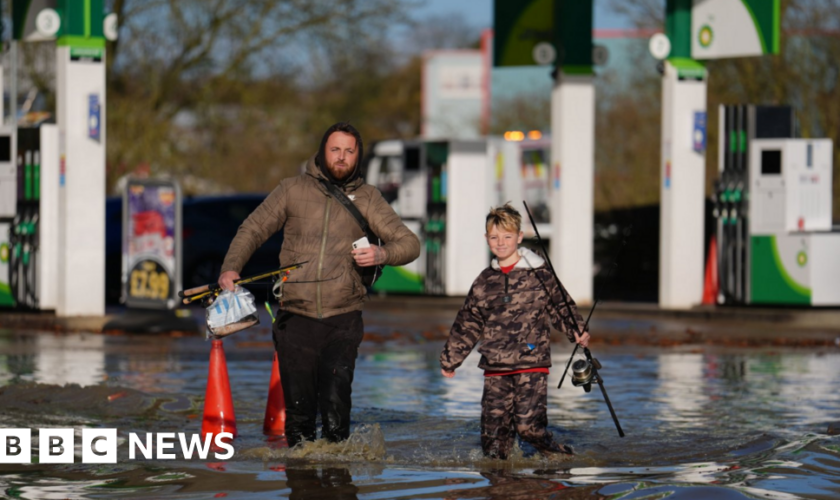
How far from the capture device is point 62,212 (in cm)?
1867

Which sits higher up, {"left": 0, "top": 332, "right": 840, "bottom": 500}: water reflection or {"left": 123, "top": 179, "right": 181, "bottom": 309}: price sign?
{"left": 123, "top": 179, "right": 181, "bottom": 309}: price sign

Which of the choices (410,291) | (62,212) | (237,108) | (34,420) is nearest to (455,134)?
(237,108)

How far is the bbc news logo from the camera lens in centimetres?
848

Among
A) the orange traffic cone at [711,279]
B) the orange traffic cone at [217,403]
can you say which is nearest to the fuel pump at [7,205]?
the orange traffic cone at [711,279]

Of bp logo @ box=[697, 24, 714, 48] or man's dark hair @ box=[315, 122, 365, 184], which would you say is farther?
bp logo @ box=[697, 24, 714, 48]

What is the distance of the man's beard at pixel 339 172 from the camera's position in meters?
8.03

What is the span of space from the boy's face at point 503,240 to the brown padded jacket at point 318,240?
454 mm

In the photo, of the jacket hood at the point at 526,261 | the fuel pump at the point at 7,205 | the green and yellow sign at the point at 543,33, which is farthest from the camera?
the green and yellow sign at the point at 543,33

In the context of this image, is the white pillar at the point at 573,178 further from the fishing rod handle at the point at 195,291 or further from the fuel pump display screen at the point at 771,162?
the fishing rod handle at the point at 195,291

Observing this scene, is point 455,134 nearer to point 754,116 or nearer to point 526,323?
point 754,116

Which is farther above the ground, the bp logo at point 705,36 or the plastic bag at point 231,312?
the bp logo at point 705,36

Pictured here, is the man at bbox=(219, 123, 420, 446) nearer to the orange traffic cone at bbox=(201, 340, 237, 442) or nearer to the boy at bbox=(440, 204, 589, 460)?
the boy at bbox=(440, 204, 589, 460)

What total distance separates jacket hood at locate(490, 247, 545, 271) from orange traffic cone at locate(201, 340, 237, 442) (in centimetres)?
201

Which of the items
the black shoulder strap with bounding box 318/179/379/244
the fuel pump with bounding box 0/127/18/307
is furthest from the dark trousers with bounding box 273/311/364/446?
the fuel pump with bounding box 0/127/18/307
